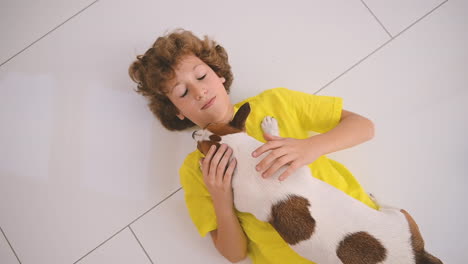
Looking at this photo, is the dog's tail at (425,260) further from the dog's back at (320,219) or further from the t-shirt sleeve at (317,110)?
the t-shirt sleeve at (317,110)

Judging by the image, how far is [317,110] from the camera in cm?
151

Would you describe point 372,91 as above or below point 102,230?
below

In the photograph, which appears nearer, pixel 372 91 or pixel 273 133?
pixel 273 133

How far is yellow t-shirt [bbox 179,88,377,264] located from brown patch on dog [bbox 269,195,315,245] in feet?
0.97

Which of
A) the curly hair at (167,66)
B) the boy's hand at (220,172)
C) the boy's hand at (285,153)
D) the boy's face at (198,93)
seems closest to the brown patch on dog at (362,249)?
the boy's hand at (285,153)

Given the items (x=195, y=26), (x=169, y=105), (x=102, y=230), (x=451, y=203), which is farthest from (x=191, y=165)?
(x=451, y=203)

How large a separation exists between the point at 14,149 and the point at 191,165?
1043 mm

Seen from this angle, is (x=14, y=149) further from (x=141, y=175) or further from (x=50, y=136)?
(x=141, y=175)

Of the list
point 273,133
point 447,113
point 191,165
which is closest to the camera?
point 273,133

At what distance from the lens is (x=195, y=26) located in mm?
1874

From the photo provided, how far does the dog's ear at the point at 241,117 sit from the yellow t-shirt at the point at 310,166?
7.6 inches

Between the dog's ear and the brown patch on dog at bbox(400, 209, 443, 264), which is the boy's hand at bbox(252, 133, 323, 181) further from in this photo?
the brown patch on dog at bbox(400, 209, 443, 264)

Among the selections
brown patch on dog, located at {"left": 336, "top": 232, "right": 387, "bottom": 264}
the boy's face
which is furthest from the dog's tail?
the boy's face

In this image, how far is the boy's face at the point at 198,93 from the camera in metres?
1.36
